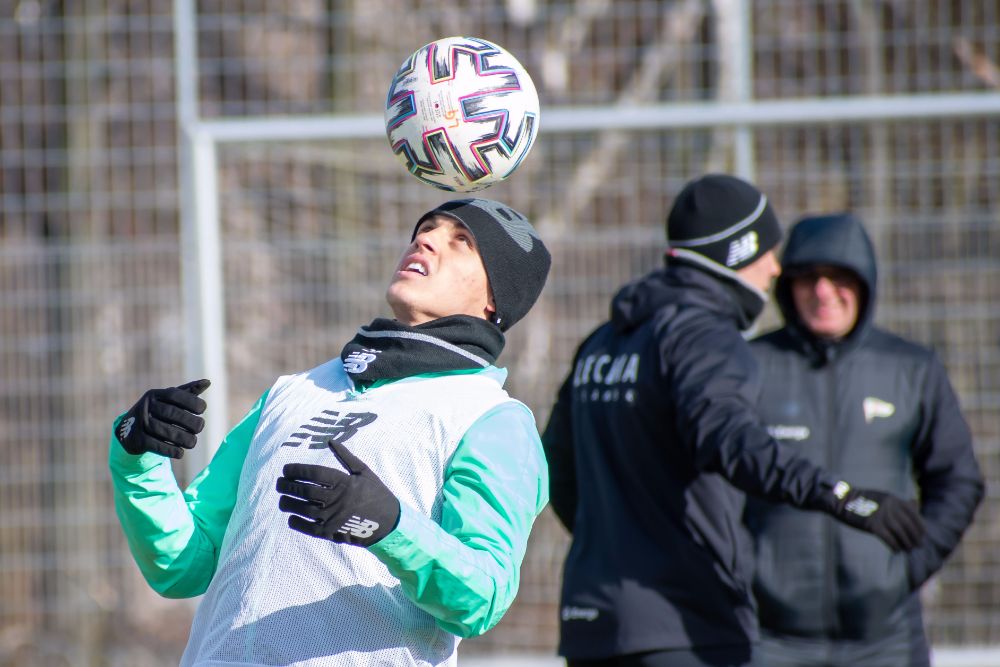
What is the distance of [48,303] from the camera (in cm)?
581

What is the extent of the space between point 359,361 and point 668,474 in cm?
140

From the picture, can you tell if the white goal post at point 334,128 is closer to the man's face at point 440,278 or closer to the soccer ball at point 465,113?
the soccer ball at point 465,113

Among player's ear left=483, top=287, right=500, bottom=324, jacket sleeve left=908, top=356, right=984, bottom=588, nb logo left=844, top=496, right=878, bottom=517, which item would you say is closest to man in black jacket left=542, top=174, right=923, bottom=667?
nb logo left=844, top=496, right=878, bottom=517

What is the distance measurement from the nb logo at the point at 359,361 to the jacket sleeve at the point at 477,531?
25 cm

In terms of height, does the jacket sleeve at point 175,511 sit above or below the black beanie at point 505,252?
below

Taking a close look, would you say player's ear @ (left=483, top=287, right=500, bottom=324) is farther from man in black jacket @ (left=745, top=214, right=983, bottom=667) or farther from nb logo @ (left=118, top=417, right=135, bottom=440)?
man in black jacket @ (left=745, top=214, right=983, bottom=667)

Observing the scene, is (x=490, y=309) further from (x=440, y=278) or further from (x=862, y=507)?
(x=862, y=507)

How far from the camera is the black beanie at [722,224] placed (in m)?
3.76

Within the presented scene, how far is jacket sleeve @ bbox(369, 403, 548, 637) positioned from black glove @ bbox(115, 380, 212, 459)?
1.56 feet

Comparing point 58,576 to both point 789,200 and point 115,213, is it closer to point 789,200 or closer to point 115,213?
point 115,213

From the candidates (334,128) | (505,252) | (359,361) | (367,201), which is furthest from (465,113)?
(367,201)

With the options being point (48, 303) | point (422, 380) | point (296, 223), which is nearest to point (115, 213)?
point (48, 303)

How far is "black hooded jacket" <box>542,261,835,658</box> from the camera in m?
3.29

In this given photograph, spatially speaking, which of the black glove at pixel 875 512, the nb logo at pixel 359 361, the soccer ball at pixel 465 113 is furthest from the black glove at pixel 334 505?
the black glove at pixel 875 512
